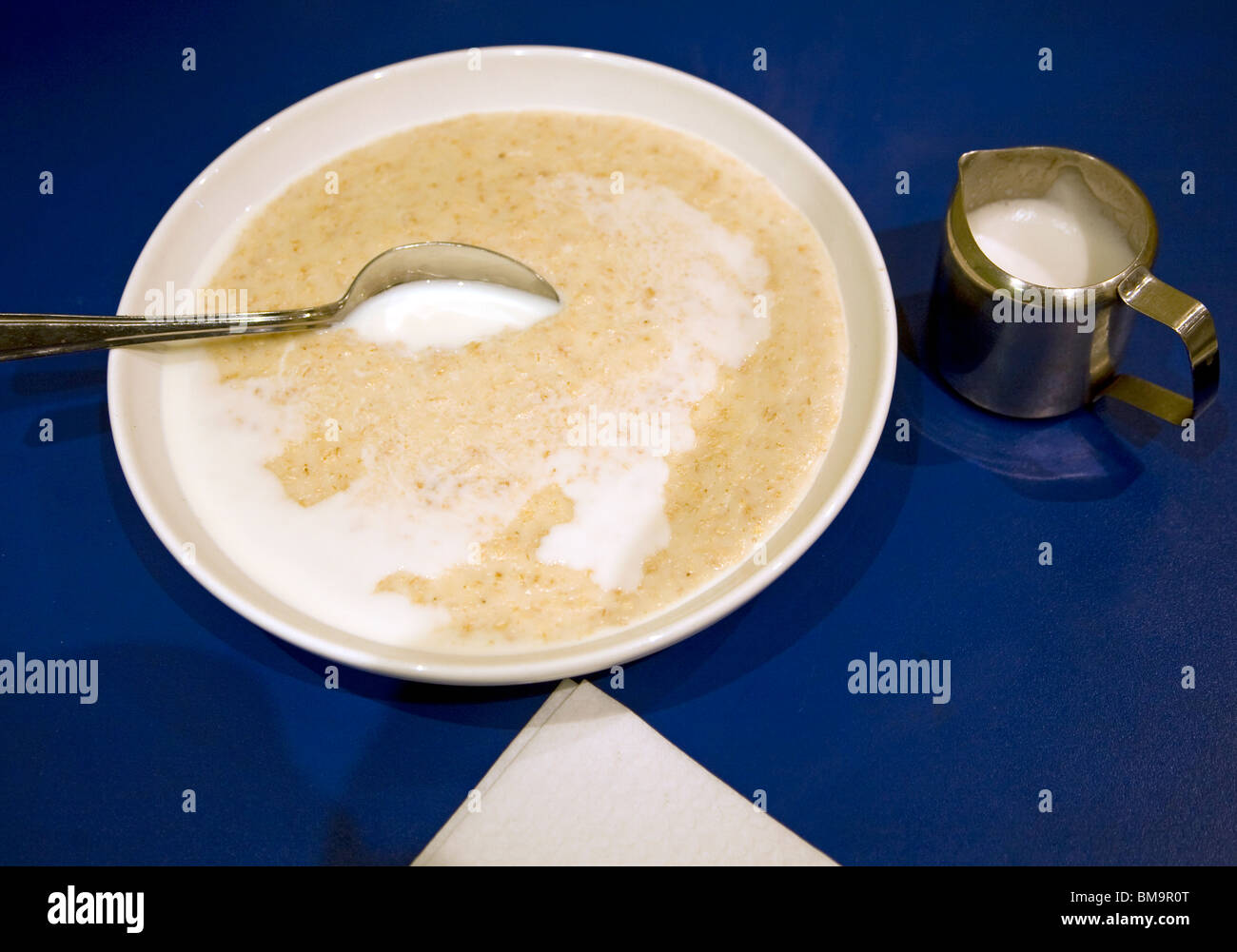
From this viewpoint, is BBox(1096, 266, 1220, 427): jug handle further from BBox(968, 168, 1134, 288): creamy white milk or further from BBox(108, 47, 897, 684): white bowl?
BBox(108, 47, 897, 684): white bowl

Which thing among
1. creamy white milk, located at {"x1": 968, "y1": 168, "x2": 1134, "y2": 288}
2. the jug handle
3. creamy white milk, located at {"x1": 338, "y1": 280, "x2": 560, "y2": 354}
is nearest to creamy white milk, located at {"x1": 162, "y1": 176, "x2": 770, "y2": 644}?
creamy white milk, located at {"x1": 338, "y1": 280, "x2": 560, "y2": 354}

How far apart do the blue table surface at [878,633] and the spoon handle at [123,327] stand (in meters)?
0.17

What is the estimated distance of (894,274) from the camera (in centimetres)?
126

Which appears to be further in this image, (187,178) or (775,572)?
(187,178)

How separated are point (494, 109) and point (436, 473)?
533 mm

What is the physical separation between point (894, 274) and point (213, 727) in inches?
36.0

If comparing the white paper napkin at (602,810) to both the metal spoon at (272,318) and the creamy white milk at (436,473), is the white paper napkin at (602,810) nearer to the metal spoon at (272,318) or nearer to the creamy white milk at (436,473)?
the creamy white milk at (436,473)

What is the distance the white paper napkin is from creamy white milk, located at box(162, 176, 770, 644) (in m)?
0.15

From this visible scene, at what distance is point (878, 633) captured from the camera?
104cm

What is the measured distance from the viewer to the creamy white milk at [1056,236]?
3.59 feet

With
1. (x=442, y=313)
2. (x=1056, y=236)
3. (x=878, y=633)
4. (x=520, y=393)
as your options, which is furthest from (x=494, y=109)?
(x=878, y=633)
